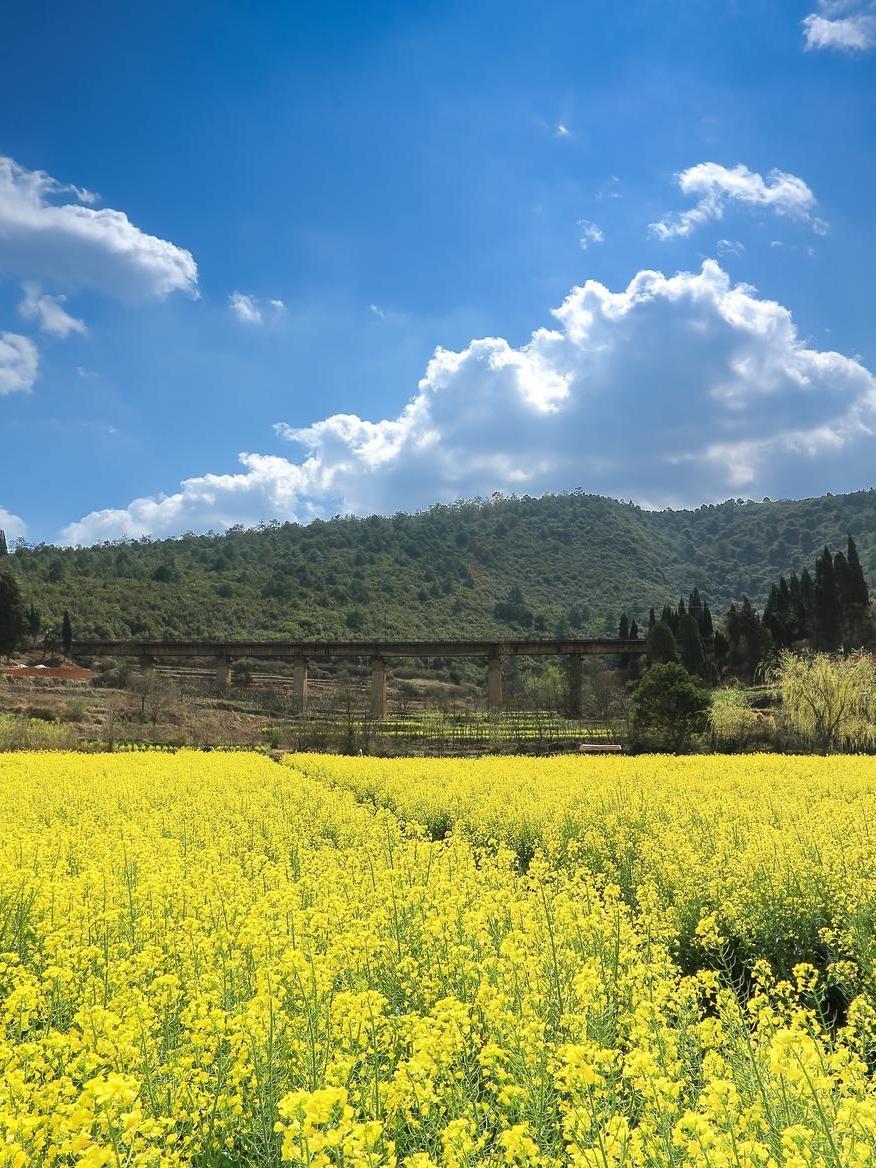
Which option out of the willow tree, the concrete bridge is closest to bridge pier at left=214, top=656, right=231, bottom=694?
the concrete bridge

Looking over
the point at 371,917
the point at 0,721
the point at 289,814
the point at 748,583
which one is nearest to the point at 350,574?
the point at 748,583

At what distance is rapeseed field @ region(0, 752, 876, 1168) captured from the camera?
10.5ft

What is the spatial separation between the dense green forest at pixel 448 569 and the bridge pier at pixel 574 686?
113ft

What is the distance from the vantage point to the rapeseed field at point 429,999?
10.5 ft

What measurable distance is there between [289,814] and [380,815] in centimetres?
160

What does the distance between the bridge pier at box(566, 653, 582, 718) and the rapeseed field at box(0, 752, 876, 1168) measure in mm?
56533

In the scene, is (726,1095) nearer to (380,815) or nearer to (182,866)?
(182,866)

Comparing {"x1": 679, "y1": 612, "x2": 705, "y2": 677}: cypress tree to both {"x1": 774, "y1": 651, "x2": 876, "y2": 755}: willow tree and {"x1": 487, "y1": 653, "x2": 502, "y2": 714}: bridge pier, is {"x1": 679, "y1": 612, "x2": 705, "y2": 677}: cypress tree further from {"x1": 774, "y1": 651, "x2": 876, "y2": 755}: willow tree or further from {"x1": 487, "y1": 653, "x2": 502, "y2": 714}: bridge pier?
{"x1": 774, "y1": 651, "x2": 876, "y2": 755}: willow tree

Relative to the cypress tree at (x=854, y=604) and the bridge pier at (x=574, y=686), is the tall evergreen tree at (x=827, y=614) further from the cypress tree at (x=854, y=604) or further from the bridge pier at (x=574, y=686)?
the bridge pier at (x=574, y=686)

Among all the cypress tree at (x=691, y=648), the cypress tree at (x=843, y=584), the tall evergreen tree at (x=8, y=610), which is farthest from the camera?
the cypress tree at (x=843, y=584)

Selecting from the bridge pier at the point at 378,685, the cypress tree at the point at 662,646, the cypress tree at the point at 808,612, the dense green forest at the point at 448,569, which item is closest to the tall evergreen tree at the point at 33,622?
the dense green forest at the point at 448,569

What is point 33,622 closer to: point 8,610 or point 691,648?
point 8,610

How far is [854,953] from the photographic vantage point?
677cm

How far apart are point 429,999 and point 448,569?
13005 cm
